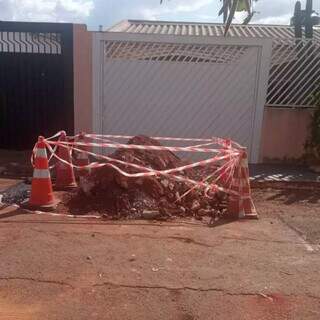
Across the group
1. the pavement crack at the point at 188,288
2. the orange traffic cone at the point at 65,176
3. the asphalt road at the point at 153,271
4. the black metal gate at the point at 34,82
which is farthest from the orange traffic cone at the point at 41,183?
the black metal gate at the point at 34,82

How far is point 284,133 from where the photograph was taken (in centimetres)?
1045

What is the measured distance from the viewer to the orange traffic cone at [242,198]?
6578 millimetres

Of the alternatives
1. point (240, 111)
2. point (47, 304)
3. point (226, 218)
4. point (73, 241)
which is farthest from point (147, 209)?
point (240, 111)

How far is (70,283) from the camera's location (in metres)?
4.34

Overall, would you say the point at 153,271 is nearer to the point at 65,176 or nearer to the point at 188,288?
the point at 188,288

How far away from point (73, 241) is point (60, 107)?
5.78m

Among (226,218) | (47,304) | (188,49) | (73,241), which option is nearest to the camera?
(47,304)

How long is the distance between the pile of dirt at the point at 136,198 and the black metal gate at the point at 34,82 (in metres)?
3.95

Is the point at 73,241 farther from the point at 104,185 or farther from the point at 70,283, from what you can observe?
the point at 104,185

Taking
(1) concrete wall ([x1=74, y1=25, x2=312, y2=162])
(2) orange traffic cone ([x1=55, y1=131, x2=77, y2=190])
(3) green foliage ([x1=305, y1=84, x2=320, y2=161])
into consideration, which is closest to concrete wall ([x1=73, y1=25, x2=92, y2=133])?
(1) concrete wall ([x1=74, y1=25, x2=312, y2=162])

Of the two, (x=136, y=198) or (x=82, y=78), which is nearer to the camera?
(x=136, y=198)

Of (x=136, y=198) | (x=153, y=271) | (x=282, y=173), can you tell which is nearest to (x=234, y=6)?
(x=153, y=271)

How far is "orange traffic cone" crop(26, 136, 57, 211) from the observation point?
21.4 ft

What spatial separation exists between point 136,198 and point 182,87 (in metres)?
4.14
